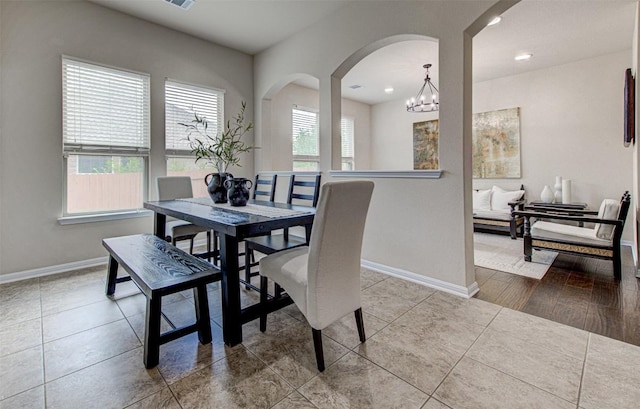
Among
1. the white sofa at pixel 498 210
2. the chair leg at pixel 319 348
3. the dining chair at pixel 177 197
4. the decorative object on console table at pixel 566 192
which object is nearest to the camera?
the chair leg at pixel 319 348

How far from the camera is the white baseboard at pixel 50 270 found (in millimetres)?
2889

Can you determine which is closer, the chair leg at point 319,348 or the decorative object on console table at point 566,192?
the chair leg at point 319,348

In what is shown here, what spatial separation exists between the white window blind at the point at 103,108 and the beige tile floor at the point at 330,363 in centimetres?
183

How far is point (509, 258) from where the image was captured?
3.61 meters

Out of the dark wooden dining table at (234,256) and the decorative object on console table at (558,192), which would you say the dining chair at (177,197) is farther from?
the decorative object on console table at (558,192)

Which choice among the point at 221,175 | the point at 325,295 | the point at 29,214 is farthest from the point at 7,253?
the point at 325,295

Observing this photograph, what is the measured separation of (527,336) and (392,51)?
377cm

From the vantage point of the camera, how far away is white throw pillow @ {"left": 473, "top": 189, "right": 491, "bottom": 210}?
17.3 feet

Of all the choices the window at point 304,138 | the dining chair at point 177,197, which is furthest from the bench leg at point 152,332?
the window at point 304,138

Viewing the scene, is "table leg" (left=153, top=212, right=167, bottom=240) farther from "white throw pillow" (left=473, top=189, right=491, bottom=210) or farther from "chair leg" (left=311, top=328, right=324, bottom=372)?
"white throw pillow" (left=473, top=189, right=491, bottom=210)

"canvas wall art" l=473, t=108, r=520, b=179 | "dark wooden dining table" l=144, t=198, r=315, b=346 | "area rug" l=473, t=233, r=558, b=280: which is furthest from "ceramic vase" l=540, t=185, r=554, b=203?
"dark wooden dining table" l=144, t=198, r=315, b=346

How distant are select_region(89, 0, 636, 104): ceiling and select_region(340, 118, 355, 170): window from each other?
2090 millimetres

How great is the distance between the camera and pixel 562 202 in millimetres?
4434

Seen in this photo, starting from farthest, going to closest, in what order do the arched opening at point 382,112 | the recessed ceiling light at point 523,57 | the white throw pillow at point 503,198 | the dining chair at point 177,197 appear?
the white throw pillow at point 503,198 → the arched opening at point 382,112 → the recessed ceiling light at point 523,57 → the dining chair at point 177,197
